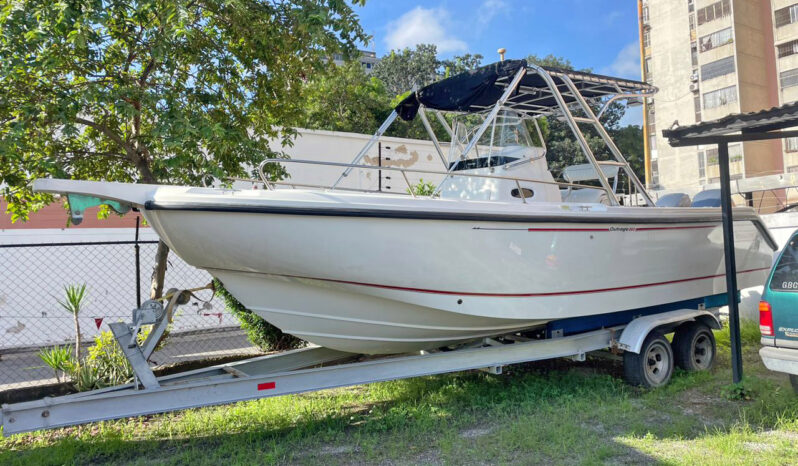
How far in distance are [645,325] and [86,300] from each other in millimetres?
6429

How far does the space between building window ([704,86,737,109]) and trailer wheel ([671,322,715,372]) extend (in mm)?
30505

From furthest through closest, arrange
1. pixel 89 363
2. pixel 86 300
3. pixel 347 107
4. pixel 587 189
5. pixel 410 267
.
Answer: pixel 347 107 < pixel 86 300 < pixel 587 189 < pixel 89 363 < pixel 410 267

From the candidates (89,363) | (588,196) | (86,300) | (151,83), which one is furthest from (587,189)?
(86,300)

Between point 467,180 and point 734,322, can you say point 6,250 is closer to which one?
point 467,180

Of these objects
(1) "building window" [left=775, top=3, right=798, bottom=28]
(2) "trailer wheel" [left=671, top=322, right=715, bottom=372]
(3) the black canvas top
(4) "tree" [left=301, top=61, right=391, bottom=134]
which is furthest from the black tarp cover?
(1) "building window" [left=775, top=3, right=798, bottom=28]

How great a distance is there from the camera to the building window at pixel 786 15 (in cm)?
2906

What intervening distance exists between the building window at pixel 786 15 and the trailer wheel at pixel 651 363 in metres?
32.2

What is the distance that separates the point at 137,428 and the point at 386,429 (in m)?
2.00

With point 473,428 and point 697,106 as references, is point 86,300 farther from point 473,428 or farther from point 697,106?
point 697,106

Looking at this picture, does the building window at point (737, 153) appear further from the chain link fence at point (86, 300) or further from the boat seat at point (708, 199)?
the chain link fence at point (86, 300)

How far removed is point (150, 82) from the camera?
519 cm

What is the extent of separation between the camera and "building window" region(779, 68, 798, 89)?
1137 inches

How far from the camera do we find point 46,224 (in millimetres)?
9188

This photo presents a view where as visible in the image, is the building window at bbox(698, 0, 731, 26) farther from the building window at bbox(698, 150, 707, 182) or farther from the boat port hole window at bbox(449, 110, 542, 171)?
the boat port hole window at bbox(449, 110, 542, 171)
